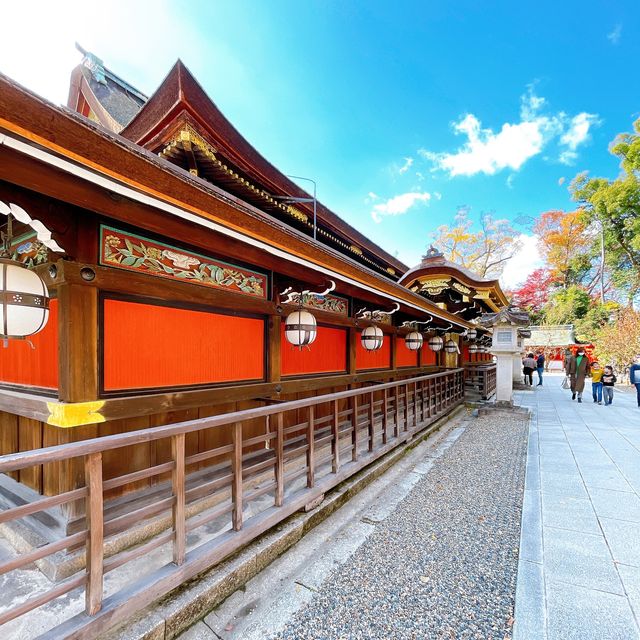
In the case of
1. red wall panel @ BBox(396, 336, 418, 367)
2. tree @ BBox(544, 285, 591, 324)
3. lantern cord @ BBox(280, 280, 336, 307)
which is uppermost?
tree @ BBox(544, 285, 591, 324)

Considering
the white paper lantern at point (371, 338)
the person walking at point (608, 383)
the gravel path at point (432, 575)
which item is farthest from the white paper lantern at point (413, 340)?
the person walking at point (608, 383)

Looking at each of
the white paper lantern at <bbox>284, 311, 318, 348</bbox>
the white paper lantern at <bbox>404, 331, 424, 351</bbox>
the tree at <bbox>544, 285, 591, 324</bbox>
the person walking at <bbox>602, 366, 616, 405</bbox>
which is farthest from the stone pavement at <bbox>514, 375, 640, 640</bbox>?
the tree at <bbox>544, 285, 591, 324</bbox>

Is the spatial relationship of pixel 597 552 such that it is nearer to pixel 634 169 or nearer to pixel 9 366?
pixel 9 366

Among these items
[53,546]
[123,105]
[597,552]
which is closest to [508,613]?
[597,552]

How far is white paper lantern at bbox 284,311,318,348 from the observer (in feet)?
12.7

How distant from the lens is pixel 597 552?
2773 millimetres

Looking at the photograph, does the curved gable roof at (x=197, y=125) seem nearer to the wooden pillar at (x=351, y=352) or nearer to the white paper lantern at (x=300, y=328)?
the white paper lantern at (x=300, y=328)

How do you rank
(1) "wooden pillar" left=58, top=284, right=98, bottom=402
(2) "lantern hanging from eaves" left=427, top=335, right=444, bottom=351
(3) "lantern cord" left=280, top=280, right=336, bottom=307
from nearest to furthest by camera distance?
(1) "wooden pillar" left=58, top=284, right=98, bottom=402, (3) "lantern cord" left=280, top=280, right=336, bottom=307, (2) "lantern hanging from eaves" left=427, top=335, right=444, bottom=351

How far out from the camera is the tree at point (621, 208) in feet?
65.9

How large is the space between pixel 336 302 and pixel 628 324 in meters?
17.4

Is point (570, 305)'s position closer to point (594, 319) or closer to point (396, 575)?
point (594, 319)

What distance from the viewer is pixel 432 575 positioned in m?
2.51

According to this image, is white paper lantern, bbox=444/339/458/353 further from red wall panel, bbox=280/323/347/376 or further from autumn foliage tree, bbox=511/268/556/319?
autumn foliage tree, bbox=511/268/556/319

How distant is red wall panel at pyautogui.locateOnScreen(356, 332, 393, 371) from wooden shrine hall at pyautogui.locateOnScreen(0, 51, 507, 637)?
4.52ft
